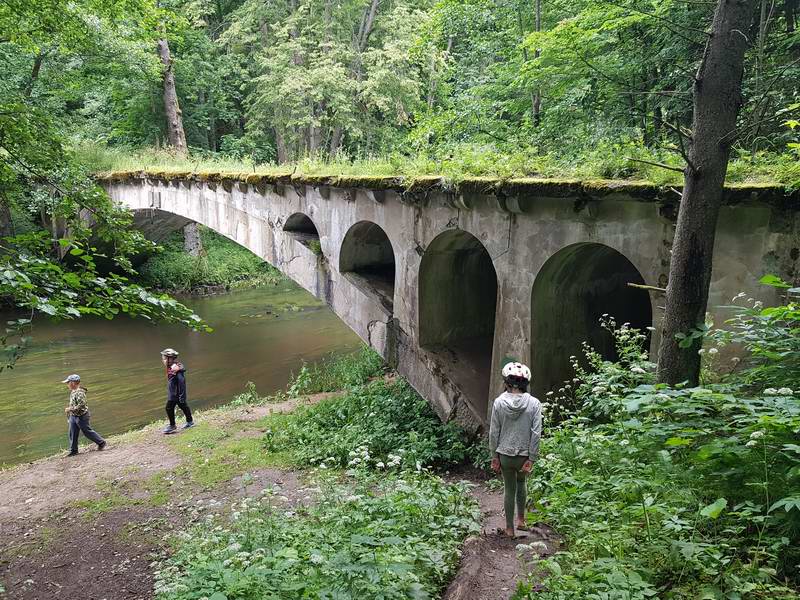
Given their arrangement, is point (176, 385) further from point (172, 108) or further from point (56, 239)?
point (172, 108)

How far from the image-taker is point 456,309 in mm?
8828

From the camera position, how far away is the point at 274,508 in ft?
19.0

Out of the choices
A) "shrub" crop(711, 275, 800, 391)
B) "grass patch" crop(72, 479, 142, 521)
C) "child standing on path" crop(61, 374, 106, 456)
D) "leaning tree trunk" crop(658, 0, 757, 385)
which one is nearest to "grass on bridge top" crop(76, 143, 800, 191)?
"leaning tree trunk" crop(658, 0, 757, 385)

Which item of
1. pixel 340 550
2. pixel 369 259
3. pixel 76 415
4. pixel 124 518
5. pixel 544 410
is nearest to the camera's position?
pixel 340 550

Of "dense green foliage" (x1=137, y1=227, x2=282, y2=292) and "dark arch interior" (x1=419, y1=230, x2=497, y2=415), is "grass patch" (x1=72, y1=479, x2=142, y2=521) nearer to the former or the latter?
"dark arch interior" (x1=419, y1=230, x2=497, y2=415)

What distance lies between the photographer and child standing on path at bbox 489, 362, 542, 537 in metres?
4.19

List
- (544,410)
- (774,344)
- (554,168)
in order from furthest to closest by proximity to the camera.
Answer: (544,410) → (554,168) → (774,344)

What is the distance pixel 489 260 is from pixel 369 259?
2.59 metres

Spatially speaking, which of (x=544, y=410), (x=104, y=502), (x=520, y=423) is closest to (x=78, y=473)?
(x=104, y=502)

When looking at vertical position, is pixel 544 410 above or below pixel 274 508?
above

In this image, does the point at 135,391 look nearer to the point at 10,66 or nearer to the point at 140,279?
the point at 140,279

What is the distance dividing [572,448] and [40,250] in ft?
15.7

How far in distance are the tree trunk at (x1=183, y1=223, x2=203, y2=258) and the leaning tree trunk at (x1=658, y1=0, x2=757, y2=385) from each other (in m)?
23.9

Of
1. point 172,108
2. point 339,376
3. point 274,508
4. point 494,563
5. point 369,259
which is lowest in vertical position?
point 339,376
